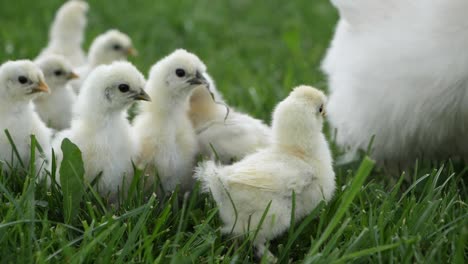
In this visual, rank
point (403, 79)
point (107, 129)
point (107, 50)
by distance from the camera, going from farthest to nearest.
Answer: point (107, 50), point (403, 79), point (107, 129)

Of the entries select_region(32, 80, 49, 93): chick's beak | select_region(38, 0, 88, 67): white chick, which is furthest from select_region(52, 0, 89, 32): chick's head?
select_region(32, 80, 49, 93): chick's beak

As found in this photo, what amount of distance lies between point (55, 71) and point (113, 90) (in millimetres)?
819

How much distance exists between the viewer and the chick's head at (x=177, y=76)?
243 centimetres

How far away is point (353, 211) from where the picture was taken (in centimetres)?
225

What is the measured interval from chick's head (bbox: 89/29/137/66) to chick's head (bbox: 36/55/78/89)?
1.49ft

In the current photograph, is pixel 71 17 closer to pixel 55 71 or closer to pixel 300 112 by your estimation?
pixel 55 71

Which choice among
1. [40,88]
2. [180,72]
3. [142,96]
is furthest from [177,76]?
[40,88]

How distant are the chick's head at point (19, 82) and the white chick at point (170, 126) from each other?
38 centimetres

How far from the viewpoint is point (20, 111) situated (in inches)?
99.2

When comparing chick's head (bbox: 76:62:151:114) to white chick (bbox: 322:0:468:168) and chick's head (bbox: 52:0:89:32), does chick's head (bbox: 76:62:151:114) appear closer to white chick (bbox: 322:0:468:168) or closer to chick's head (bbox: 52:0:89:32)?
white chick (bbox: 322:0:468:168)

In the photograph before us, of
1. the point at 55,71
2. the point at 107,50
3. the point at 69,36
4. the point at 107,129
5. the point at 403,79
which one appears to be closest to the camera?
the point at 107,129

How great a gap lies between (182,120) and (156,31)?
2797 mm

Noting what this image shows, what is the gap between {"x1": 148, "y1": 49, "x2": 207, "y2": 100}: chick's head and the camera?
2.43 meters

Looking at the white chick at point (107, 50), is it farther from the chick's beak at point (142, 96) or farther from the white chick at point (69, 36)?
the chick's beak at point (142, 96)
